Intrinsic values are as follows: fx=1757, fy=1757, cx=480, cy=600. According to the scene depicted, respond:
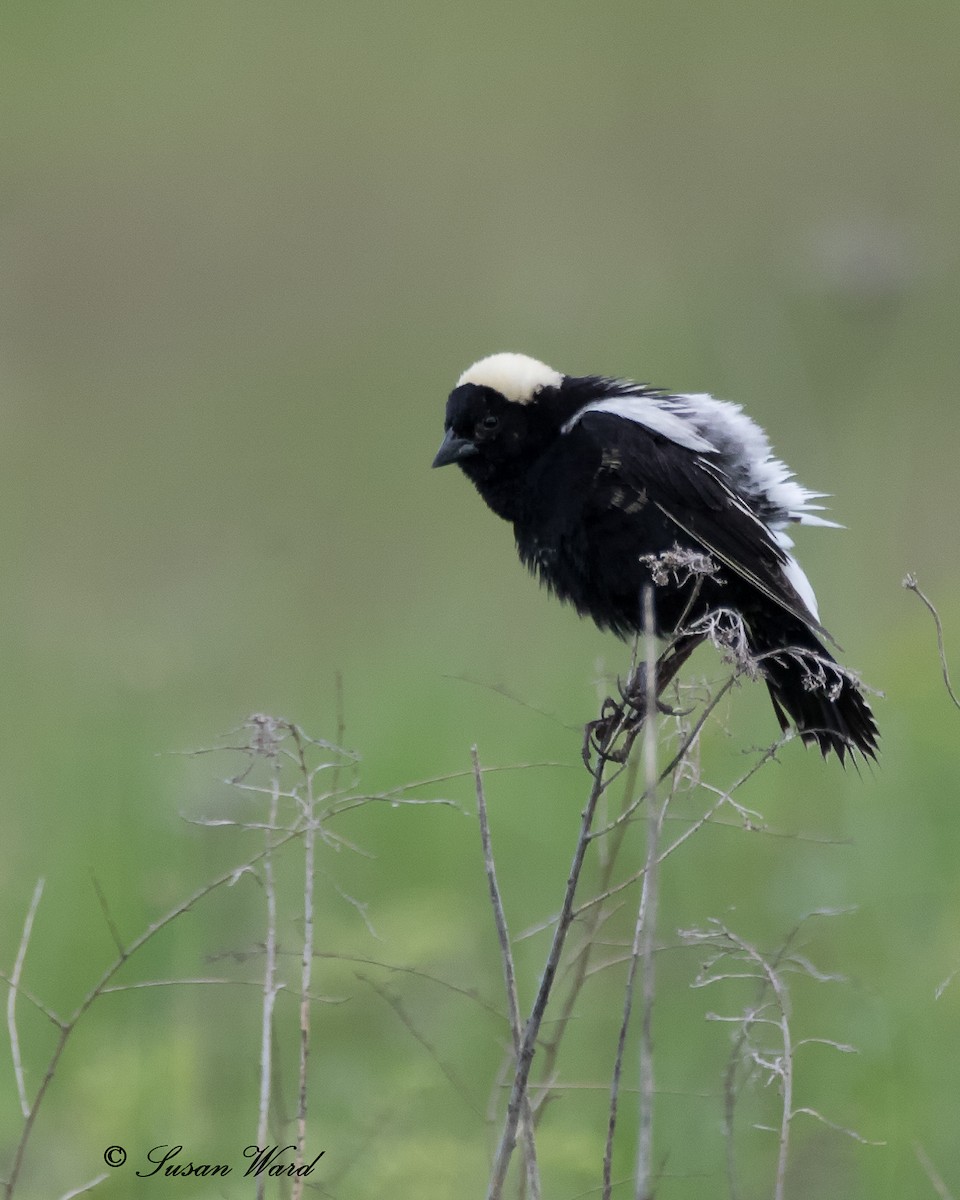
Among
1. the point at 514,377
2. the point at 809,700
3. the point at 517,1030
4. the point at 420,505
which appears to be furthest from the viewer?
the point at 420,505

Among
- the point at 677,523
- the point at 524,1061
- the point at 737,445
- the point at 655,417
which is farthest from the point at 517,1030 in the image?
the point at 737,445

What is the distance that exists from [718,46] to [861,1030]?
17.9 meters

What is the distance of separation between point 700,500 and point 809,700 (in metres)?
0.46

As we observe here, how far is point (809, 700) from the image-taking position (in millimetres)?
3521

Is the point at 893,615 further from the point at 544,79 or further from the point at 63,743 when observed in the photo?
the point at 544,79

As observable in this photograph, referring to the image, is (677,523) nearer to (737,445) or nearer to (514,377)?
(737,445)

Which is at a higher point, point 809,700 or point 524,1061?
point 809,700

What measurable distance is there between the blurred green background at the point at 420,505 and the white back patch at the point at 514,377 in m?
0.45

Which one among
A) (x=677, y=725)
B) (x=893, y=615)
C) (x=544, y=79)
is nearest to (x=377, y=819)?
(x=677, y=725)

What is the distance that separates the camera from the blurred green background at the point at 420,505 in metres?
3.26

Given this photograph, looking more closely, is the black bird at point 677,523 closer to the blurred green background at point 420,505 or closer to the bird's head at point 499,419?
the bird's head at point 499,419

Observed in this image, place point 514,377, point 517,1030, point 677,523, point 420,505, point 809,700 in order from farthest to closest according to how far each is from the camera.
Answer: point 420,505, point 514,377, point 809,700, point 677,523, point 517,1030

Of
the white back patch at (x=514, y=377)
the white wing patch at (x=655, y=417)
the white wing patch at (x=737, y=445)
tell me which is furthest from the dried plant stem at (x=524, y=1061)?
the white back patch at (x=514, y=377)

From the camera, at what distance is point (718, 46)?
19719 mm
